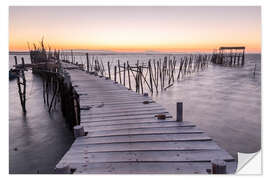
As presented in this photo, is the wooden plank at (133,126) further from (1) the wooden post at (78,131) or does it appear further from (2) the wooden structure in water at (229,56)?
(2) the wooden structure in water at (229,56)

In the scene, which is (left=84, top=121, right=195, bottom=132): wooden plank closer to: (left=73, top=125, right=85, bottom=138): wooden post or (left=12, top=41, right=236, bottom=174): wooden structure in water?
(left=12, top=41, right=236, bottom=174): wooden structure in water

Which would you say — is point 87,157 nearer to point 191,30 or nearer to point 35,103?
point 191,30

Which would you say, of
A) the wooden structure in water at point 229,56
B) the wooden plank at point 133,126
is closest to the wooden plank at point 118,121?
the wooden plank at point 133,126

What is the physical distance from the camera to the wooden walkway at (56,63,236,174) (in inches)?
103

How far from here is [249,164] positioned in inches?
139

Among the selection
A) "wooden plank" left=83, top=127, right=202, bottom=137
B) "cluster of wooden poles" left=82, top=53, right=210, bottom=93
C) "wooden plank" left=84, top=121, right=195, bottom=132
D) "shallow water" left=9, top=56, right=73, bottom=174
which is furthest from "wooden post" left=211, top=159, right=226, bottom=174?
"cluster of wooden poles" left=82, top=53, right=210, bottom=93

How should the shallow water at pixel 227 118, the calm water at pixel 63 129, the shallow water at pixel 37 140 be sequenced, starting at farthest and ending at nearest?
the shallow water at pixel 227 118, the calm water at pixel 63 129, the shallow water at pixel 37 140

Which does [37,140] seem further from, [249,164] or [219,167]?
[249,164]

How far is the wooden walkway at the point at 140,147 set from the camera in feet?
8.60

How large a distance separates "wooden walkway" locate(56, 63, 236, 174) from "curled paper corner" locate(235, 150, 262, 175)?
74 cm

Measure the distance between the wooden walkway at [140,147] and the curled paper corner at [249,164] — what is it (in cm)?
74

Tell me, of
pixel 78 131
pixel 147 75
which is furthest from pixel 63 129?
pixel 147 75
